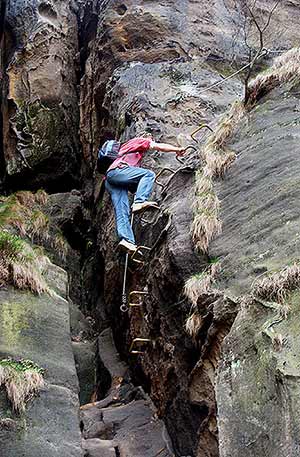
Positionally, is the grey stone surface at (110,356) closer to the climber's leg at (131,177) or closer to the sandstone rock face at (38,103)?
the climber's leg at (131,177)

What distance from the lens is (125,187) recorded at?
1165 cm

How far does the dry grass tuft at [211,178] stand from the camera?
8.86m

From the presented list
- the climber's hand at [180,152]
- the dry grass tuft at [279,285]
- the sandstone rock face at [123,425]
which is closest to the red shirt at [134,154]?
the climber's hand at [180,152]

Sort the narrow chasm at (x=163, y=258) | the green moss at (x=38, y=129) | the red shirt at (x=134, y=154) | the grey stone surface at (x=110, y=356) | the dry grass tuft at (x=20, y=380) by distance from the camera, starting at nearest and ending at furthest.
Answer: the narrow chasm at (x=163, y=258) < the dry grass tuft at (x=20, y=380) < the red shirt at (x=134, y=154) < the grey stone surface at (x=110, y=356) < the green moss at (x=38, y=129)

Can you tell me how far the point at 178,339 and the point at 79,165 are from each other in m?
12.1

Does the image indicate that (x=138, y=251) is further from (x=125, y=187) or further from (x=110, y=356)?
(x=110, y=356)

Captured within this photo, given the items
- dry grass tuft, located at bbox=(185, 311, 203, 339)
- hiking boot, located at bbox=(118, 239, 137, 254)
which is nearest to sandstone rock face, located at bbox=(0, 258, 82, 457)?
hiking boot, located at bbox=(118, 239, 137, 254)

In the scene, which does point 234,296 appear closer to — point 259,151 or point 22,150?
point 259,151

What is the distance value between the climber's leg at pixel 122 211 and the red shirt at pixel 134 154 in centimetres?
44

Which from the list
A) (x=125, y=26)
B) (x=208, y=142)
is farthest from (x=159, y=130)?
(x=125, y=26)

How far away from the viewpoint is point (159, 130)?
14016mm

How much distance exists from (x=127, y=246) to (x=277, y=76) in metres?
4.11

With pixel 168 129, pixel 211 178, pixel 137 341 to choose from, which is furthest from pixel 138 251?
pixel 168 129

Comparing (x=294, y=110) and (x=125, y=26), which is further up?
(x=125, y=26)
